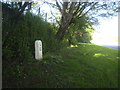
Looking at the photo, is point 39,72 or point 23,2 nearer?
point 39,72

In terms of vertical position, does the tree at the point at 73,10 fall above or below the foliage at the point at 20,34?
above

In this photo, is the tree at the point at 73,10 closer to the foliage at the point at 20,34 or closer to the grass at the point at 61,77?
the foliage at the point at 20,34

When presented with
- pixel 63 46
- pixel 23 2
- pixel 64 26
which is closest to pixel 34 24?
pixel 23 2

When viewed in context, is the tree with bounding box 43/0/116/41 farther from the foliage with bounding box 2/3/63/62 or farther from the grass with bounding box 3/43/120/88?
the grass with bounding box 3/43/120/88

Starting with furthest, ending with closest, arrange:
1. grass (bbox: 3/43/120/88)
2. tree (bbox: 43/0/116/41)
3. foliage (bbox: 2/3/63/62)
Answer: tree (bbox: 43/0/116/41), foliage (bbox: 2/3/63/62), grass (bbox: 3/43/120/88)

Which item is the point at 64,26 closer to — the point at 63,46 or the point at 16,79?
the point at 63,46

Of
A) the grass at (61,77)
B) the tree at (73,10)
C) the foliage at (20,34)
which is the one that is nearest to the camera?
the grass at (61,77)

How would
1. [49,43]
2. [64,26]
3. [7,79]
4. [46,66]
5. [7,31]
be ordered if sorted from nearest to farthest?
1. [7,79]
2. [7,31]
3. [46,66]
4. [49,43]
5. [64,26]

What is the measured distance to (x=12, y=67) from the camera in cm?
276

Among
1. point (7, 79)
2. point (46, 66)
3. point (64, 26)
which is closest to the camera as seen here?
point (7, 79)

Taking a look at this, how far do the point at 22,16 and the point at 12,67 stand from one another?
1.93 m

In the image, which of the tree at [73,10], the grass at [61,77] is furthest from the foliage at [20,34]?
the tree at [73,10]

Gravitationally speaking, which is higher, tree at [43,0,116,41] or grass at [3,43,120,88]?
tree at [43,0,116,41]

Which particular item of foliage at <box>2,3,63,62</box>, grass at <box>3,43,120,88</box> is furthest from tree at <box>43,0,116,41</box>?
grass at <box>3,43,120,88</box>
